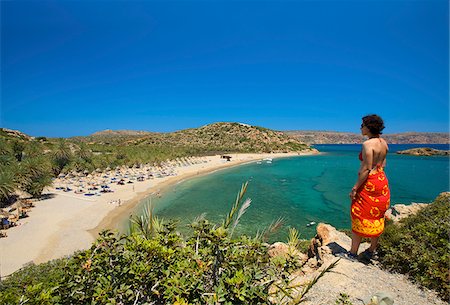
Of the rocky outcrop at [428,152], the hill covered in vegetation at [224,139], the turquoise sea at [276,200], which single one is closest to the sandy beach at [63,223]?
the turquoise sea at [276,200]

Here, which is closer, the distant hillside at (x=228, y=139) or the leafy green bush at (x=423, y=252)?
the leafy green bush at (x=423, y=252)

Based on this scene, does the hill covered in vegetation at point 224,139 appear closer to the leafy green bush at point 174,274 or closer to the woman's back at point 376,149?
the woman's back at point 376,149

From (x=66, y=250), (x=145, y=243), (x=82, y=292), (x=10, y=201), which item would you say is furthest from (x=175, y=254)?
(x=10, y=201)

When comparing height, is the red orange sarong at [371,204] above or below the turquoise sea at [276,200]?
above

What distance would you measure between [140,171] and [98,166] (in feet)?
19.2

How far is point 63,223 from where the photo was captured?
15.0 m

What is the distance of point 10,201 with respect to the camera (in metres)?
17.3

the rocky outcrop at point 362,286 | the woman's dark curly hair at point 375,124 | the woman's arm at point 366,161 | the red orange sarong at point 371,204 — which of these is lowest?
the rocky outcrop at point 362,286

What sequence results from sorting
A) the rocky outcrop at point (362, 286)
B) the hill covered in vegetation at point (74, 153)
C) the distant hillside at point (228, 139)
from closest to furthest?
the rocky outcrop at point (362, 286) → the hill covered in vegetation at point (74, 153) → the distant hillside at point (228, 139)

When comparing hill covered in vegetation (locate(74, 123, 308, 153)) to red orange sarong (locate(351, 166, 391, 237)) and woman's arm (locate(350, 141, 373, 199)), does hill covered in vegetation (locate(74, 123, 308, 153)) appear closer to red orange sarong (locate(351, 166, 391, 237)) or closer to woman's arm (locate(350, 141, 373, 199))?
red orange sarong (locate(351, 166, 391, 237))

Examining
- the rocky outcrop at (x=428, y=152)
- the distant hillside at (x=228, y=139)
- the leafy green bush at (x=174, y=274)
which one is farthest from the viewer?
the rocky outcrop at (x=428, y=152)

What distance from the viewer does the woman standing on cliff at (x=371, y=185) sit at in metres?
3.73

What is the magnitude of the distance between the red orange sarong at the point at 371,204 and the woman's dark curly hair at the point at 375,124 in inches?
24.6

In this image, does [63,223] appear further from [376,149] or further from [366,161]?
[376,149]
